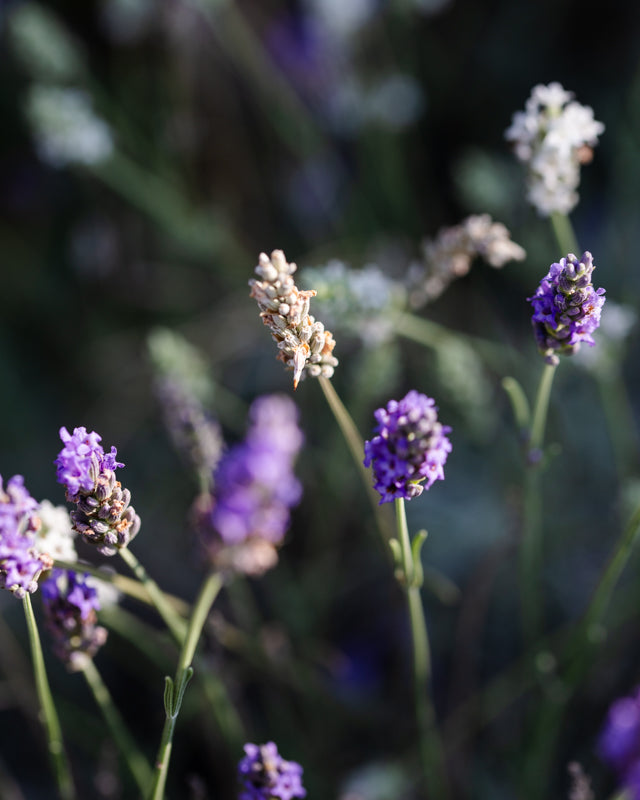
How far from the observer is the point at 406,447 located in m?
1.02

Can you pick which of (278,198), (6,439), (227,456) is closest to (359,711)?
(227,456)

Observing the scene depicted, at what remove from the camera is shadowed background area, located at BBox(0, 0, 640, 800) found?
204 centimetres

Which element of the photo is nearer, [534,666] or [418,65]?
[534,666]

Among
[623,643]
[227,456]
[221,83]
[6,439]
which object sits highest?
[221,83]

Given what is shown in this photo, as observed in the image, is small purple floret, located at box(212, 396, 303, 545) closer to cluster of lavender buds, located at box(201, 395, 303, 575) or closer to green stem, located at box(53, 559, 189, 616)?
cluster of lavender buds, located at box(201, 395, 303, 575)

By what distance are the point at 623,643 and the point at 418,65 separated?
6.90ft

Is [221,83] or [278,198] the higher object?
[221,83]

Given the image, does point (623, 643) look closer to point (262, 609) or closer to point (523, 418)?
point (523, 418)

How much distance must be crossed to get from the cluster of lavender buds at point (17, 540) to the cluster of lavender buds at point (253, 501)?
0.40 metres

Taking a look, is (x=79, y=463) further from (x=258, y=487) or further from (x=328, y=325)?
(x=328, y=325)

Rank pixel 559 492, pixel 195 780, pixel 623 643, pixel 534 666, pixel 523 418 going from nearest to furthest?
pixel 195 780 < pixel 523 418 < pixel 534 666 < pixel 623 643 < pixel 559 492

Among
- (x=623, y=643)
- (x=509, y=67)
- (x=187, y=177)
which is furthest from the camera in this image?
(x=187, y=177)

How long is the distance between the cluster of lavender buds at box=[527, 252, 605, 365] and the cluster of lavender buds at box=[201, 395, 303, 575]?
1.96 feet

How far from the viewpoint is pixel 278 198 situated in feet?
10.0
